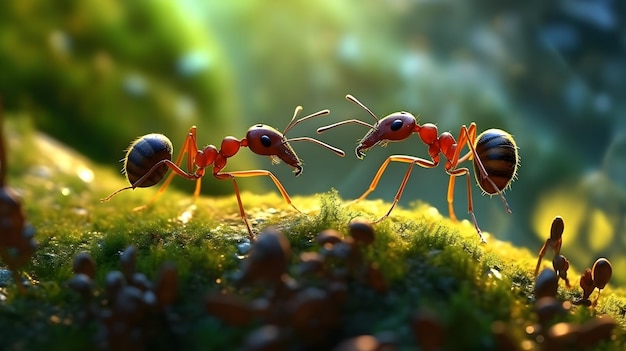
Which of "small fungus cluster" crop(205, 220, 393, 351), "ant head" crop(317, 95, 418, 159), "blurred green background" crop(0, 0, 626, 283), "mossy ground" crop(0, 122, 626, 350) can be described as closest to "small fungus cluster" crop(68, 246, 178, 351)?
"mossy ground" crop(0, 122, 626, 350)

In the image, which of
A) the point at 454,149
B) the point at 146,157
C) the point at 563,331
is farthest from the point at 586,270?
the point at 146,157

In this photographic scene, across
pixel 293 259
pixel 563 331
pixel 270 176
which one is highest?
pixel 270 176

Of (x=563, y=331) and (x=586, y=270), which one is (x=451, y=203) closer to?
(x=586, y=270)

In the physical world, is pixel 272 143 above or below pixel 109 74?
below

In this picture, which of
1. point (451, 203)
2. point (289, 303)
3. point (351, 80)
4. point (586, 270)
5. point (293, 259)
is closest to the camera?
point (289, 303)

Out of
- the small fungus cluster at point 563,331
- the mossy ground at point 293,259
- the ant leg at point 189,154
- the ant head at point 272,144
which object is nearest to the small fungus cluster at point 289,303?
the mossy ground at point 293,259

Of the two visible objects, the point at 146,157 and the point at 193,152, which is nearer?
the point at 146,157

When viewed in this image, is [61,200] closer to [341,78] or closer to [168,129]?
[168,129]

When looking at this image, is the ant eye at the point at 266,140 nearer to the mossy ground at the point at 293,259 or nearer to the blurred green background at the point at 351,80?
the mossy ground at the point at 293,259

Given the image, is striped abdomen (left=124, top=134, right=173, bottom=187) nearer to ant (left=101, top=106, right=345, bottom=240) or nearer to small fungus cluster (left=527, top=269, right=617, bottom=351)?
ant (left=101, top=106, right=345, bottom=240)
